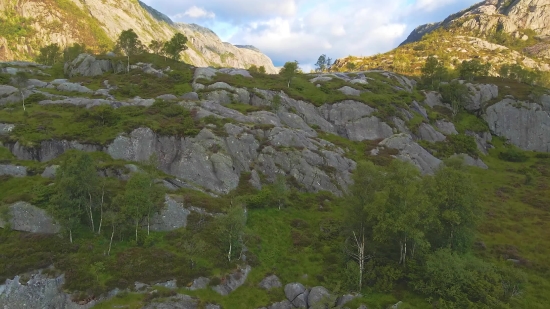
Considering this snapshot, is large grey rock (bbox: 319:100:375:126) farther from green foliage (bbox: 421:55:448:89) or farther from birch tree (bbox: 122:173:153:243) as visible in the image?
birch tree (bbox: 122:173:153:243)

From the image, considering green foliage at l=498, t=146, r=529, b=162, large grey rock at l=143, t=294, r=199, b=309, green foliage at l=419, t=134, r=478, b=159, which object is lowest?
large grey rock at l=143, t=294, r=199, b=309

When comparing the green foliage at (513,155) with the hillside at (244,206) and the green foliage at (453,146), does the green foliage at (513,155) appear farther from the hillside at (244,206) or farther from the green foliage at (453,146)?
the green foliage at (453,146)

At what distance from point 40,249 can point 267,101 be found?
7231cm

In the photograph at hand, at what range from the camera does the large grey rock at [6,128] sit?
194 feet

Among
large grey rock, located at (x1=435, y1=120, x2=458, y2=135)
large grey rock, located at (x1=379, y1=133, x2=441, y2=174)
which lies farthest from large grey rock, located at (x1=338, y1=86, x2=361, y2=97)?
large grey rock, located at (x1=435, y1=120, x2=458, y2=135)

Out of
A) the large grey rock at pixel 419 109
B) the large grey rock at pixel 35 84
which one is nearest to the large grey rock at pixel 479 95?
the large grey rock at pixel 419 109

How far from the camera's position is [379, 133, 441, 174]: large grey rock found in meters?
81.9

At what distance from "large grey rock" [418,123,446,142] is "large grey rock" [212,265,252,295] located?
276ft

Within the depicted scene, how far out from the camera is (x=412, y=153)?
85625mm

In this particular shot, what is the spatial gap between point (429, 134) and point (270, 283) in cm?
8544

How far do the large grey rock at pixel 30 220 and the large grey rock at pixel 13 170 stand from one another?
34.7 feet

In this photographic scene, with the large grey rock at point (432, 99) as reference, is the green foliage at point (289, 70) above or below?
above

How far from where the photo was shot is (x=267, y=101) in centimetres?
9869

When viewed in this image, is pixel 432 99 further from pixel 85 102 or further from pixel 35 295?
pixel 35 295
